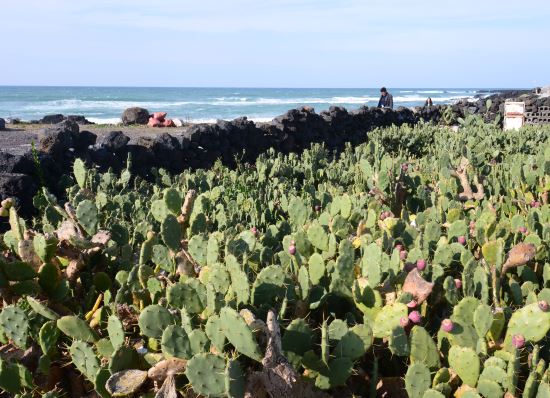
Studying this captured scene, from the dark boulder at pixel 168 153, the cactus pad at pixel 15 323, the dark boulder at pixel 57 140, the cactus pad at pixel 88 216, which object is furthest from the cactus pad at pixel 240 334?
the dark boulder at pixel 168 153

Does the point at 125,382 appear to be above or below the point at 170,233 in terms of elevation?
below

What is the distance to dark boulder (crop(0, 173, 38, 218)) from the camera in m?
5.45

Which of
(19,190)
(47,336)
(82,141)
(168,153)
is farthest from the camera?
(168,153)

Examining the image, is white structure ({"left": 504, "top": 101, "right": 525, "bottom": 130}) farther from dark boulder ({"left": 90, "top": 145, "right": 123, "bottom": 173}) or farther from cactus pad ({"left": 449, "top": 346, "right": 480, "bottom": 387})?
cactus pad ({"left": 449, "top": 346, "right": 480, "bottom": 387})

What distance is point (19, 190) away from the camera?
5523 mm

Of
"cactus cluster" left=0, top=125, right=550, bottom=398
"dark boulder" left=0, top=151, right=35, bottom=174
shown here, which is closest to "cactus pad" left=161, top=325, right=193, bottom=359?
"cactus cluster" left=0, top=125, right=550, bottom=398

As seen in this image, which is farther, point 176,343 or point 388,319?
point 388,319

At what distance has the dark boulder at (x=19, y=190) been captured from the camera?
214 inches

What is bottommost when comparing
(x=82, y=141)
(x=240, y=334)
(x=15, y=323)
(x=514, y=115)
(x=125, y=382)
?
(x=125, y=382)

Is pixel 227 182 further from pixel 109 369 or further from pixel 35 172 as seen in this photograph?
pixel 109 369

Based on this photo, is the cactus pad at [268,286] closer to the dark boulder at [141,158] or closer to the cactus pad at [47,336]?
the cactus pad at [47,336]

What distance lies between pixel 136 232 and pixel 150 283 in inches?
34.7

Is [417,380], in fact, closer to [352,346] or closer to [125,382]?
[352,346]

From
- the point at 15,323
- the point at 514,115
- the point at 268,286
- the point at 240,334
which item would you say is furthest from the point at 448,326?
the point at 514,115
